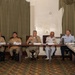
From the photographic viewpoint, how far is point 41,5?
470 inches

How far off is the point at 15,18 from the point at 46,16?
157 cm

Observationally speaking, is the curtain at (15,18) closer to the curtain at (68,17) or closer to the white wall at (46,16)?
the white wall at (46,16)

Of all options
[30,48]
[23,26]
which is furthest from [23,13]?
[30,48]

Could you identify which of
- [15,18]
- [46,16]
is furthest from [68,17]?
[15,18]

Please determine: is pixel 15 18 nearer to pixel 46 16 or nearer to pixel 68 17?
pixel 46 16

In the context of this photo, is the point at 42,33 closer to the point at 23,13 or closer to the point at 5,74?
the point at 23,13

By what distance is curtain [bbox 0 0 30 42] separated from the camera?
11867 mm

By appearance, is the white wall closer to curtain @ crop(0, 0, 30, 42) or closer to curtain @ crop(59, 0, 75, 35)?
curtain @ crop(59, 0, 75, 35)

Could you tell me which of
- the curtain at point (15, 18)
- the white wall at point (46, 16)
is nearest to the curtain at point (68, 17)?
the white wall at point (46, 16)

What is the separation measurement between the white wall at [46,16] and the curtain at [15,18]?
1.00 ft

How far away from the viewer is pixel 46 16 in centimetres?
1196

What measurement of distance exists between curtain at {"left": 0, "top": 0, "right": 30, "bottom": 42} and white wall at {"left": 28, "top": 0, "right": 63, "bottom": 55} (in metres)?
0.30

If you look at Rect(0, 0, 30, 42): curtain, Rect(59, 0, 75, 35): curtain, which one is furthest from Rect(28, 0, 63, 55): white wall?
Rect(0, 0, 30, 42): curtain

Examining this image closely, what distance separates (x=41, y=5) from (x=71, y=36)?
2367 mm
